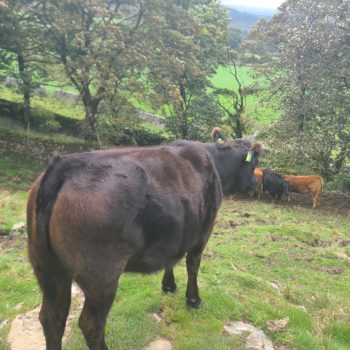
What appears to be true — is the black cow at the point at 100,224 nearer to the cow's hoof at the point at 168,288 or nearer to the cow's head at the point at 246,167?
the cow's hoof at the point at 168,288

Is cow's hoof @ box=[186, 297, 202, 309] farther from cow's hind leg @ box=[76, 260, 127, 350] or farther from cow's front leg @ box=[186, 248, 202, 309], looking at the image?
cow's hind leg @ box=[76, 260, 127, 350]

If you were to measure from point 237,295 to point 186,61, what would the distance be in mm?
14475

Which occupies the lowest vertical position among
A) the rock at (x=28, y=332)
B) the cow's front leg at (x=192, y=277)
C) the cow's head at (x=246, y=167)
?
the rock at (x=28, y=332)

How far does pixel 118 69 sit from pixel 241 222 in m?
8.44

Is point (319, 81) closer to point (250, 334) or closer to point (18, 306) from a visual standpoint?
point (250, 334)

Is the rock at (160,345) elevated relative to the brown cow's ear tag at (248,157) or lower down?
lower down

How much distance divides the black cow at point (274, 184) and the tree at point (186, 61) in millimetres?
4854

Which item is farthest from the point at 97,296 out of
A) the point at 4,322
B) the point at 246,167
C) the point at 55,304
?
the point at 246,167

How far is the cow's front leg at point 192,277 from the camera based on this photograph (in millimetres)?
5809

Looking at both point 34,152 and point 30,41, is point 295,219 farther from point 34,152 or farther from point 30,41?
point 30,41

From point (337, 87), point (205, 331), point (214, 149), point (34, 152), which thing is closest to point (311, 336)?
point (205, 331)

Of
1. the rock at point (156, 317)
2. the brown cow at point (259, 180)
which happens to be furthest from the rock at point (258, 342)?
the brown cow at point (259, 180)

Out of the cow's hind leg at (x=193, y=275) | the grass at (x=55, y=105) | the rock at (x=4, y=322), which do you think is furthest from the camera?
the grass at (x=55, y=105)

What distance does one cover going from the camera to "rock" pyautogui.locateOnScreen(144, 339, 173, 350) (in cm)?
499
